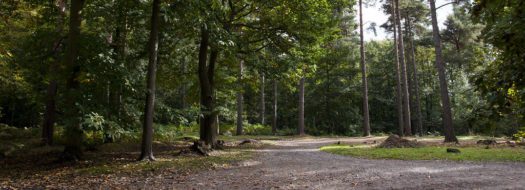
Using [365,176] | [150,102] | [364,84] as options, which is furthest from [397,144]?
[364,84]

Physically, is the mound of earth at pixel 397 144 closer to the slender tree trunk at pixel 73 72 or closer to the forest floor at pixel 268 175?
the forest floor at pixel 268 175

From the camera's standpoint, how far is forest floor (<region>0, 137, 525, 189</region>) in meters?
7.24

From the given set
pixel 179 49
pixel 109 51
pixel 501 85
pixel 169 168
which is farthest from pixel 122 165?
pixel 501 85

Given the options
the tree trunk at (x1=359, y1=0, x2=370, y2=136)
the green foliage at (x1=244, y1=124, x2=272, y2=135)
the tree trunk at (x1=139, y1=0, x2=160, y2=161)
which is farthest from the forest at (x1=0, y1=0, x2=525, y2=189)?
the green foliage at (x1=244, y1=124, x2=272, y2=135)

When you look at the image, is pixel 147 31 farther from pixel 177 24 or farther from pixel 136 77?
pixel 136 77

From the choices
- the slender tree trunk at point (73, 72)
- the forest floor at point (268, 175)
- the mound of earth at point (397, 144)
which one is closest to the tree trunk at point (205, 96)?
the forest floor at point (268, 175)

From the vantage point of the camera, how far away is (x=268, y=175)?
872 centimetres

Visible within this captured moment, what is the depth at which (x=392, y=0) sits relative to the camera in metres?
28.5

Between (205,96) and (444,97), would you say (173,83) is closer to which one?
(205,96)

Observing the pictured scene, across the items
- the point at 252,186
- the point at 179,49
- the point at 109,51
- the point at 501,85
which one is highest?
the point at 179,49

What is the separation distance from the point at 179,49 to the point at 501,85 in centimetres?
1487

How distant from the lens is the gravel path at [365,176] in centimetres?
703

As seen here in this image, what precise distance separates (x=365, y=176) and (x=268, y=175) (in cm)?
229

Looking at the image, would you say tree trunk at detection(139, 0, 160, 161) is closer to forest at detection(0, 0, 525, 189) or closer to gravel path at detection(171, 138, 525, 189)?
forest at detection(0, 0, 525, 189)
